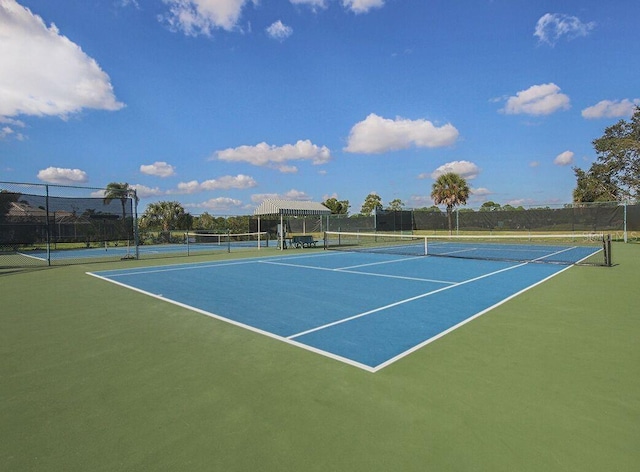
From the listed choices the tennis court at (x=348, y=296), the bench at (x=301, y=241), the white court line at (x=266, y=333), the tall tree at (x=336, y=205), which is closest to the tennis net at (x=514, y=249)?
the bench at (x=301, y=241)

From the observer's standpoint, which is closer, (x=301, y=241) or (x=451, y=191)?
(x=301, y=241)

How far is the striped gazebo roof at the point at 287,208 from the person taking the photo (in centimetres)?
2625

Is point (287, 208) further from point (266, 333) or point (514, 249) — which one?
point (266, 333)

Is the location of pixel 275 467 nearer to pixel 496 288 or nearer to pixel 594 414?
pixel 594 414

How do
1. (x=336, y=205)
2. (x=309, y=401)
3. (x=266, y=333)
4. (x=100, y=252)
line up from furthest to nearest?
(x=336, y=205) < (x=100, y=252) < (x=266, y=333) < (x=309, y=401)

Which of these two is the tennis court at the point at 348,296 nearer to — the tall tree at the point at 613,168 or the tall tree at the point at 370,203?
the tall tree at the point at 613,168

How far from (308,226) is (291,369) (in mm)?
28554

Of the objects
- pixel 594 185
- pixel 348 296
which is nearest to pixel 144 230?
pixel 348 296

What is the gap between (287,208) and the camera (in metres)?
26.5

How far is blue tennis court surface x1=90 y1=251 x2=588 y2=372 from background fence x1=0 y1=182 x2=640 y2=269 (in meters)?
5.18

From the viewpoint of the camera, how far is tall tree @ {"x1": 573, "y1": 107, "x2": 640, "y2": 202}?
3391 centimetres

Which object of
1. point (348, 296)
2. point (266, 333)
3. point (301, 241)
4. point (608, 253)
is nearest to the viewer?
point (266, 333)

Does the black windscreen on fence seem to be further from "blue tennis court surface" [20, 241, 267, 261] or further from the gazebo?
"blue tennis court surface" [20, 241, 267, 261]

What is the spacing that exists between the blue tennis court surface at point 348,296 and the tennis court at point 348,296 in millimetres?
15
